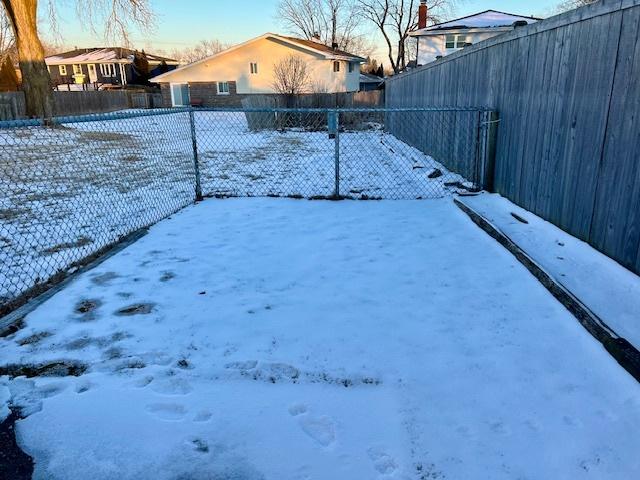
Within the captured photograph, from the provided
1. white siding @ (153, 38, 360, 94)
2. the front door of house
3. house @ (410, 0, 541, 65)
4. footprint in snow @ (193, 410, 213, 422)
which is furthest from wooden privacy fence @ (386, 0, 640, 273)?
the front door of house

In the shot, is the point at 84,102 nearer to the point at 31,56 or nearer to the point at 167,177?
the point at 31,56

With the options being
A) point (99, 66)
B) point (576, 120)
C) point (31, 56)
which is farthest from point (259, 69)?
point (576, 120)

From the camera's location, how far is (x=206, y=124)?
23672mm

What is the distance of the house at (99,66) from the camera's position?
5050 centimetres

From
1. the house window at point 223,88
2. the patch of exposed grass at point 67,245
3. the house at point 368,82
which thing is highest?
the house at point 368,82

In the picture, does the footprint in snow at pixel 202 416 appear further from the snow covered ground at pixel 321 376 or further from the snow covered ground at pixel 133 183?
the snow covered ground at pixel 133 183

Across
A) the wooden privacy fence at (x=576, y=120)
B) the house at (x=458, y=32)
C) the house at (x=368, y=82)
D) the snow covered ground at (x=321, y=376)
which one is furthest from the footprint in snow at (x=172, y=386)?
the house at (x=368, y=82)

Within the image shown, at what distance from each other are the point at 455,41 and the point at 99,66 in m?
43.1

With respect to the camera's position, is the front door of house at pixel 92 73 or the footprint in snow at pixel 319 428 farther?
the front door of house at pixel 92 73

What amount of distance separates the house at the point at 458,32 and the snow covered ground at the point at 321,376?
24.6 metres

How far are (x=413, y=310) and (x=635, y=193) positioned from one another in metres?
1.95

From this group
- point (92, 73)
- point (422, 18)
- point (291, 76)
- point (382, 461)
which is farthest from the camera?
point (92, 73)

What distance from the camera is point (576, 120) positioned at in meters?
4.51

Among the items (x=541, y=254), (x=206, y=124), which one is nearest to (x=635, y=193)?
(x=541, y=254)
